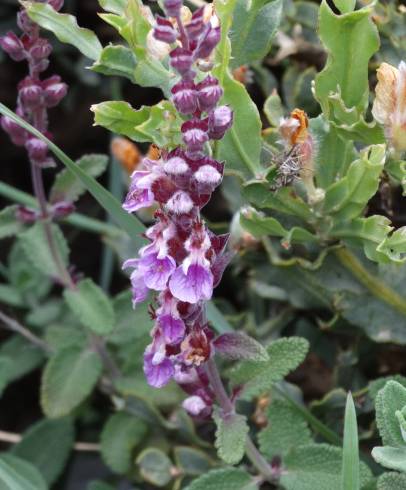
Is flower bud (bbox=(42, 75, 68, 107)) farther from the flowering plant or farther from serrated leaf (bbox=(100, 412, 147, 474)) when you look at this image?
serrated leaf (bbox=(100, 412, 147, 474))

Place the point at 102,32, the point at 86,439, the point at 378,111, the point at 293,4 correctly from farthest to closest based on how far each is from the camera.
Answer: the point at 102,32
the point at 86,439
the point at 293,4
the point at 378,111

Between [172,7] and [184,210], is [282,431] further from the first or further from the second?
[172,7]

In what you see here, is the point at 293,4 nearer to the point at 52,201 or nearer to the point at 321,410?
the point at 52,201

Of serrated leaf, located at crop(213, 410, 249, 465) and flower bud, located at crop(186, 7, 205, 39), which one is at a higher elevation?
flower bud, located at crop(186, 7, 205, 39)

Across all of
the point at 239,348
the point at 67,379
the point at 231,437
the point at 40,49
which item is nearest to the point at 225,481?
the point at 231,437

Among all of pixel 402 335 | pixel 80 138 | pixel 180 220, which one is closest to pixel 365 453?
pixel 402 335

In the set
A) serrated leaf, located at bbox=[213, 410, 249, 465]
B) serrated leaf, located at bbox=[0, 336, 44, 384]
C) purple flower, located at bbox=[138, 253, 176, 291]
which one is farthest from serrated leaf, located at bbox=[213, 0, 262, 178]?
serrated leaf, located at bbox=[0, 336, 44, 384]

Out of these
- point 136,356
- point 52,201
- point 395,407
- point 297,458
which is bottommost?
point 136,356
